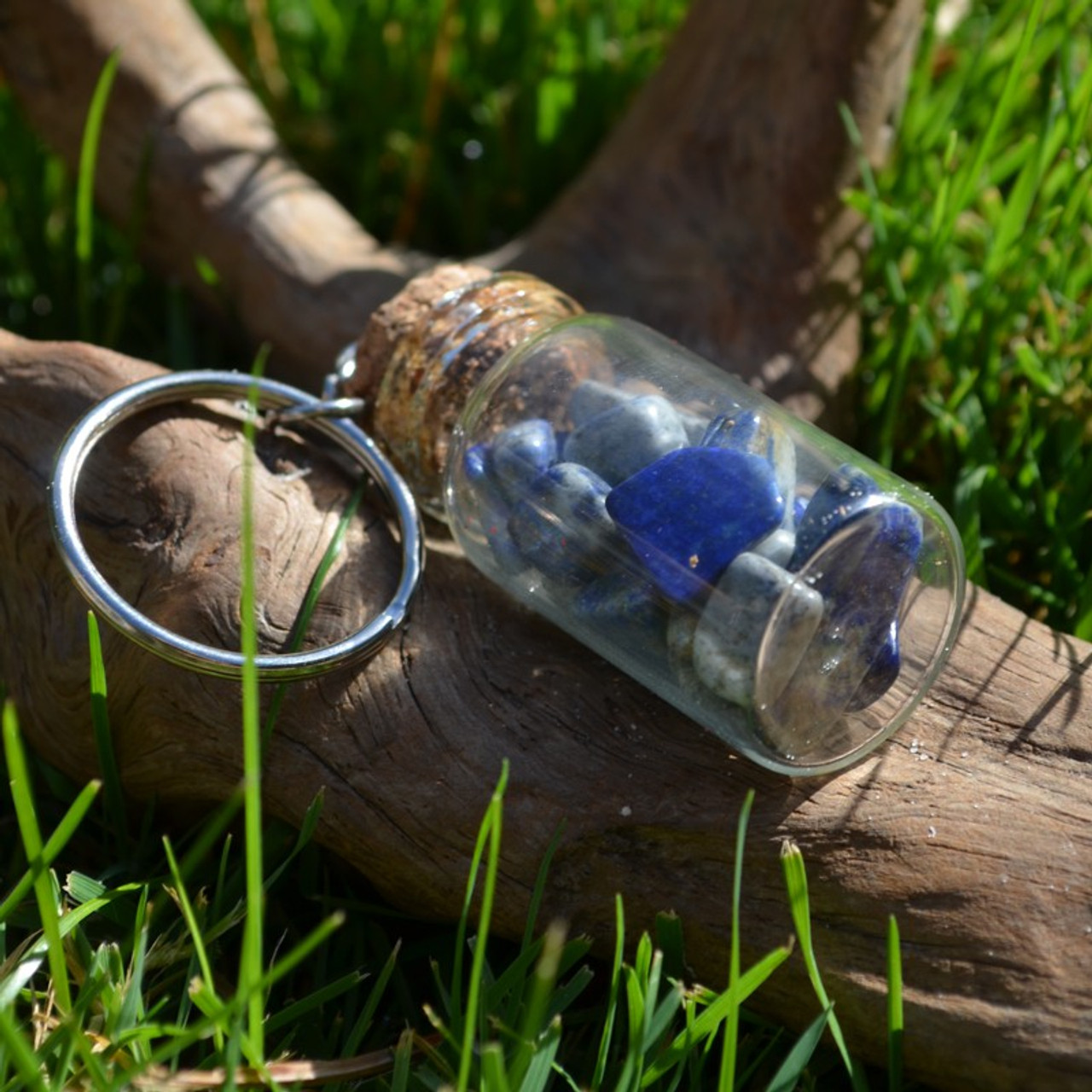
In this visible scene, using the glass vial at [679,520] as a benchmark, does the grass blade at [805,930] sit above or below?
below

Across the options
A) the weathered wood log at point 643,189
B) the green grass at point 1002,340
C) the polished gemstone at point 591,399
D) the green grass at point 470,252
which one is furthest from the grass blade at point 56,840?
the green grass at point 1002,340

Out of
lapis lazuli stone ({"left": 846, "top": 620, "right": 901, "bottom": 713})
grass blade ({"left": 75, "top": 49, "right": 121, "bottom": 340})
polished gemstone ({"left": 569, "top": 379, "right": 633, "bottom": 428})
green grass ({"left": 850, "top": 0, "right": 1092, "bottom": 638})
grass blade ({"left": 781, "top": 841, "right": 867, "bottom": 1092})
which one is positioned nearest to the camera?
grass blade ({"left": 781, "top": 841, "right": 867, "bottom": 1092})

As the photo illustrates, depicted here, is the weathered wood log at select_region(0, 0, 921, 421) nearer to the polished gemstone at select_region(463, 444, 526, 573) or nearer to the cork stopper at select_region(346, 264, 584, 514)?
the cork stopper at select_region(346, 264, 584, 514)

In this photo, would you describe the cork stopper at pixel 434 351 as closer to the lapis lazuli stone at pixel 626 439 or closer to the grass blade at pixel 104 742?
the lapis lazuli stone at pixel 626 439

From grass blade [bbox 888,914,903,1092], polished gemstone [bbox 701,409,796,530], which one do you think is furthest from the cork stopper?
grass blade [bbox 888,914,903,1092]

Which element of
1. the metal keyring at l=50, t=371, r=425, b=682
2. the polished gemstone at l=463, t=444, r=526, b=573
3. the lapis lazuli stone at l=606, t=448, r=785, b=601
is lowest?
the metal keyring at l=50, t=371, r=425, b=682

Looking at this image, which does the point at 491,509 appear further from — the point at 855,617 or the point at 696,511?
the point at 855,617

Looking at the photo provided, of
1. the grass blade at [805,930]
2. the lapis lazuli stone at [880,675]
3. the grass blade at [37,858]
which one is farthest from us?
the lapis lazuli stone at [880,675]

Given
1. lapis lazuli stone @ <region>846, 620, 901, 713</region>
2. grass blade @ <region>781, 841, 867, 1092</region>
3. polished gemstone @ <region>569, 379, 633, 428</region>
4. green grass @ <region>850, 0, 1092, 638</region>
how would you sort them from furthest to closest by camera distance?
1. green grass @ <region>850, 0, 1092, 638</region>
2. polished gemstone @ <region>569, 379, 633, 428</region>
3. lapis lazuli stone @ <region>846, 620, 901, 713</region>
4. grass blade @ <region>781, 841, 867, 1092</region>

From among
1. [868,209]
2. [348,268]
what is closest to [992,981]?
[868,209]
